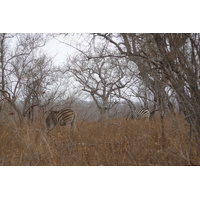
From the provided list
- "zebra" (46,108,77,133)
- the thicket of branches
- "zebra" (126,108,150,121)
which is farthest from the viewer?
"zebra" (126,108,150,121)

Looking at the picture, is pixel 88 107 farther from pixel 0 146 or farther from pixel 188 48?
pixel 188 48

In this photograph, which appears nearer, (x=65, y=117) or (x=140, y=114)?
(x=65, y=117)

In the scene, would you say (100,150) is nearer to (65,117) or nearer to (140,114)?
(65,117)

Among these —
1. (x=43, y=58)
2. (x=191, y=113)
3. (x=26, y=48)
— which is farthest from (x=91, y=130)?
(x=26, y=48)

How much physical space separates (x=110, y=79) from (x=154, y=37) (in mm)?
5607

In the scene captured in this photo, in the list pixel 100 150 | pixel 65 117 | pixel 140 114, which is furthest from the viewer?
pixel 140 114

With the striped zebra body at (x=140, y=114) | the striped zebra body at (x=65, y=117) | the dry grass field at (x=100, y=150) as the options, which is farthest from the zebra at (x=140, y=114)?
the dry grass field at (x=100, y=150)

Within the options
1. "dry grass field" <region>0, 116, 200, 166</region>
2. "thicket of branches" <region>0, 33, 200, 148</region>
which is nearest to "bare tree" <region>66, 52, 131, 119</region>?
"thicket of branches" <region>0, 33, 200, 148</region>

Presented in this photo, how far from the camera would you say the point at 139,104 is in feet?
33.6

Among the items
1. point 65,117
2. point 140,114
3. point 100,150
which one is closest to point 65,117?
point 65,117

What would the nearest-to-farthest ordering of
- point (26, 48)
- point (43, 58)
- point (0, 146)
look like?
1. point (0, 146)
2. point (43, 58)
3. point (26, 48)

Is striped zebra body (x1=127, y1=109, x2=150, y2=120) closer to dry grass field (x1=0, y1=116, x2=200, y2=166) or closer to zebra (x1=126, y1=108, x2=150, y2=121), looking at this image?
zebra (x1=126, y1=108, x2=150, y2=121)

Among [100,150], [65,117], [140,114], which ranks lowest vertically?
[100,150]

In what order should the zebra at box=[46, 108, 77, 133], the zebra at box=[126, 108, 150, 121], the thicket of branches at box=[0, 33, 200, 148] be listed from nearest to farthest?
1. the thicket of branches at box=[0, 33, 200, 148]
2. the zebra at box=[46, 108, 77, 133]
3. the zebra at box=[126, 108, 150, 121]
